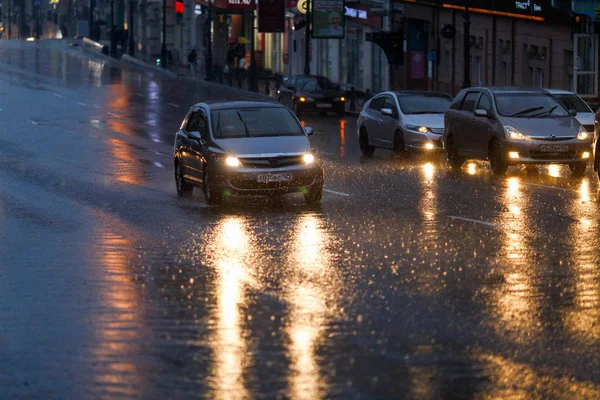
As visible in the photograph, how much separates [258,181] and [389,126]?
1041 centimetres

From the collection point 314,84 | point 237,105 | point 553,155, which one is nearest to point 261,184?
point 237,105

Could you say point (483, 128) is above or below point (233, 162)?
above

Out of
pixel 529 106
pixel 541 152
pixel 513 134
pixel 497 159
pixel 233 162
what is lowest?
pixel 497 159

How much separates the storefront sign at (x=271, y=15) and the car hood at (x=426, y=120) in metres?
37.2

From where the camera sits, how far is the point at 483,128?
23.9m

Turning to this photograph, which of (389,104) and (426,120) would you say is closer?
(426,120)

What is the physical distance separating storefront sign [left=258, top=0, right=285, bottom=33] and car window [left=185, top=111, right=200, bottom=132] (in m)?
44.4

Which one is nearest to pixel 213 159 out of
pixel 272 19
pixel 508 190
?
pixel 508 190

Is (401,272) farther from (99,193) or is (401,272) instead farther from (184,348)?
(99,193)

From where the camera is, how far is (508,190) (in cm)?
2017

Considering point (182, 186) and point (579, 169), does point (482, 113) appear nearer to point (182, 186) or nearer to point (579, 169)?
point (579, 169)

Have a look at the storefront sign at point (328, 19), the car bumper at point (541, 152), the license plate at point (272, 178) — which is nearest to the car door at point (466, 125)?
the car bumper at point (541, 152)

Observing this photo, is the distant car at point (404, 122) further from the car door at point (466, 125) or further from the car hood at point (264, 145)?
the car hood at point (264, 145)

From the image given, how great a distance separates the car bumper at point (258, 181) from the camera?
1848 cm
